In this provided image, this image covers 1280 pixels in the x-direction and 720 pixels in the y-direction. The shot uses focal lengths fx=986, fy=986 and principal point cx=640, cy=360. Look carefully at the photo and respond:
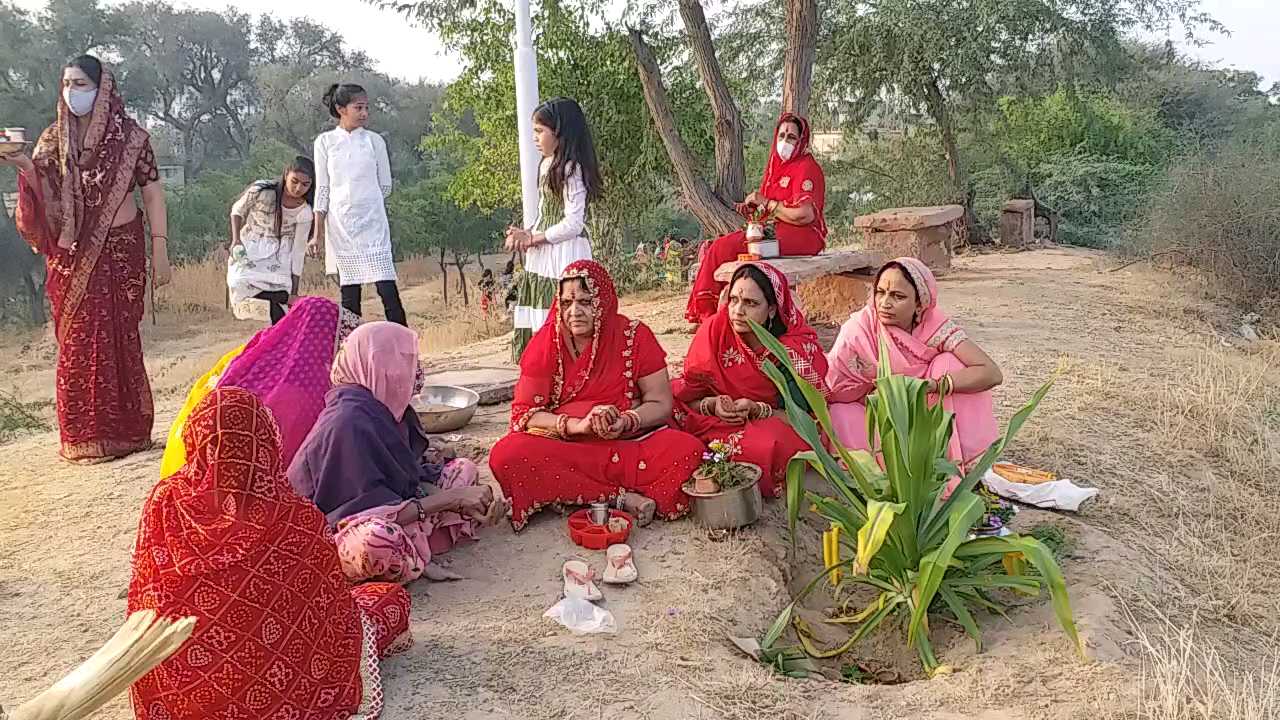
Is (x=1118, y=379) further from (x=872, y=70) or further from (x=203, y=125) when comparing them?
(x=203, y=125)

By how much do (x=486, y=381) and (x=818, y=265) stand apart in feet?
7.56

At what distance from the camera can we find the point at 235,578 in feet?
7.44

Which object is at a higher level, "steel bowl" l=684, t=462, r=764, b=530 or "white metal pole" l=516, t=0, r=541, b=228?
"white metal pole" l=516, t=0, r=541, b=228

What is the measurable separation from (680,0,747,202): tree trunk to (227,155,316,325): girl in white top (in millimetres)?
4791

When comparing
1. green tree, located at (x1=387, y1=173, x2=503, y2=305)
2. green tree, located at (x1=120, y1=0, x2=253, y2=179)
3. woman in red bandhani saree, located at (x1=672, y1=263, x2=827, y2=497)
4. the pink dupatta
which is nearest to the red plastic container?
woman in red bandhani saree, located at (x1=672, y1=263, x2=827, y2=497)

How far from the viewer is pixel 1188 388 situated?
5746 millimetres

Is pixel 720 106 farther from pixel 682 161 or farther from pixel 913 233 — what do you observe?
pixel 913 233

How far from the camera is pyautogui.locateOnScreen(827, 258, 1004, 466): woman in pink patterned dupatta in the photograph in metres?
4.11

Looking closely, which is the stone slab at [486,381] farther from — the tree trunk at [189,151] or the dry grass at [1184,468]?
the tree trunk at [189,151]

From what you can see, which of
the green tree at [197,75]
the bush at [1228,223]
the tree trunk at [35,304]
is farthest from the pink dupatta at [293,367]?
the green tree at [197,75]

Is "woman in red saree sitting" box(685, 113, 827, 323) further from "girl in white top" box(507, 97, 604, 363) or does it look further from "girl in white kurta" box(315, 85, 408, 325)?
"girl in white kurta" box(315, 85, 408, 325)

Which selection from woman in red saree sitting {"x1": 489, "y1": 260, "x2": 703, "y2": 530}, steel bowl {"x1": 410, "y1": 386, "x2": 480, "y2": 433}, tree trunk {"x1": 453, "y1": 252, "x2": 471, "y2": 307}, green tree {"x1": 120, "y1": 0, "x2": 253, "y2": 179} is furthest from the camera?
green tree {"x1": 120, "y1": 0, "x2": 253, "y2": 179}

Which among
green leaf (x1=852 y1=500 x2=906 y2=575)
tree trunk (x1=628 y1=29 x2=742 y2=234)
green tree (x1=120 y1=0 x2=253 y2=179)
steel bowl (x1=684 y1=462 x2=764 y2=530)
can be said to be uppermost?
green tree (x1=120 y1=0 x2=253 y2=179)

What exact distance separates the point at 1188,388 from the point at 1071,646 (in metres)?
3.44
